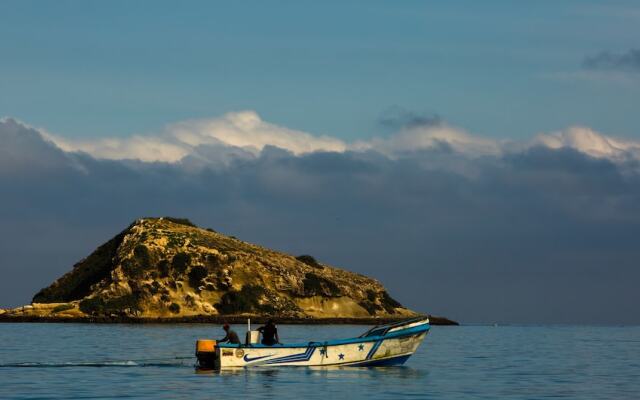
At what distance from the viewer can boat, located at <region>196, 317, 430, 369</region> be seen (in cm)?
6084

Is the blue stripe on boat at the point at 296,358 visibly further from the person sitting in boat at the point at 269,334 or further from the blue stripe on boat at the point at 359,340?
the person sitting in boat at the point at 269,334

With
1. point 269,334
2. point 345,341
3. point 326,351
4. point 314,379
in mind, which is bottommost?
point 314,379

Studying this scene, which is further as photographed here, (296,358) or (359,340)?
(359,340)

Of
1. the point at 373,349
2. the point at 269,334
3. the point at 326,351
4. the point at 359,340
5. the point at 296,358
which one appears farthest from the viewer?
the point at 373,349

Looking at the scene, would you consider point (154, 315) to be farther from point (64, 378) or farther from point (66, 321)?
point (64, 378)

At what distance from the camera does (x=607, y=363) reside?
82.3m

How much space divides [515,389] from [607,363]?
99.6 ft

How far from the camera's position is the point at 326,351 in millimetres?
62125

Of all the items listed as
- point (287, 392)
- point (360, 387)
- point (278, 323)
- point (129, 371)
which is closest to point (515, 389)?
point (360, 387)

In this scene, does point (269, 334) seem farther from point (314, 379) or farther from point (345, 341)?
Result: point (314, 379)

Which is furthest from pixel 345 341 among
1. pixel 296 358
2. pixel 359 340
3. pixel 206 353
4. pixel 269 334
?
pixel 206 353

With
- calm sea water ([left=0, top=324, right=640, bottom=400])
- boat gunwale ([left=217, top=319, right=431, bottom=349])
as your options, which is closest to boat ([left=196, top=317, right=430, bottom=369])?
boat gunwale ([left=217, top=319, right=431, bottom=349])

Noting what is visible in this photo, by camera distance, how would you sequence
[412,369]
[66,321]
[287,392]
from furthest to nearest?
[66,321], [412,369], [287,392]

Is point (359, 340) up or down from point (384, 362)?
up
